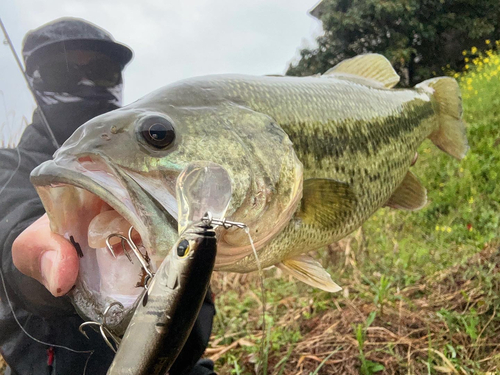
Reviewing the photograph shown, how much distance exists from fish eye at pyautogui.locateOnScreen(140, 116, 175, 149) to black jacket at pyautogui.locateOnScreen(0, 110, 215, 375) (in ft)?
1.30

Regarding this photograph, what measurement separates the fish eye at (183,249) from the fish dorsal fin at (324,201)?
50cm

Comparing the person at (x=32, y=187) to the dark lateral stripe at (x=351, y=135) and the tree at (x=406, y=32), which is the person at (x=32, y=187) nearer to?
the dark lateral stripe at (x=351, y=135)

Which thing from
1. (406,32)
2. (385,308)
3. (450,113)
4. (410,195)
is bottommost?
(385,308)

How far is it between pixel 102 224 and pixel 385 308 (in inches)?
70.4

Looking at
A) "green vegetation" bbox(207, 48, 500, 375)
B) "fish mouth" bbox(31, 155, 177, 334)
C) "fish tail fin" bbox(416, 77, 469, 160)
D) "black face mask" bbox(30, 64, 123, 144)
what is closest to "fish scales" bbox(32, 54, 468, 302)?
"fish mouth" bbox(31, 155, 177, 334)

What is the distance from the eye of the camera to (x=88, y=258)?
2.16 ft

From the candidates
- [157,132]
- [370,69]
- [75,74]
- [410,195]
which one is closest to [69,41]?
[75,74]

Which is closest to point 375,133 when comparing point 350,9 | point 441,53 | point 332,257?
point 332,257

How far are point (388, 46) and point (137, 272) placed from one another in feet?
18.9

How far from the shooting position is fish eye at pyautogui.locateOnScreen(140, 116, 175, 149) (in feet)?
2.13

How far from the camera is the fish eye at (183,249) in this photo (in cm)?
44

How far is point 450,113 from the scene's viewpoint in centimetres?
155

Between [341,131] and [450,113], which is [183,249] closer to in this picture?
[341,131]

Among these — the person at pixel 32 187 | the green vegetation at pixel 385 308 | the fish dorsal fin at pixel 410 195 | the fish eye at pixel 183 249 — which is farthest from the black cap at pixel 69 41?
the green vegetation at pixel 385 308
